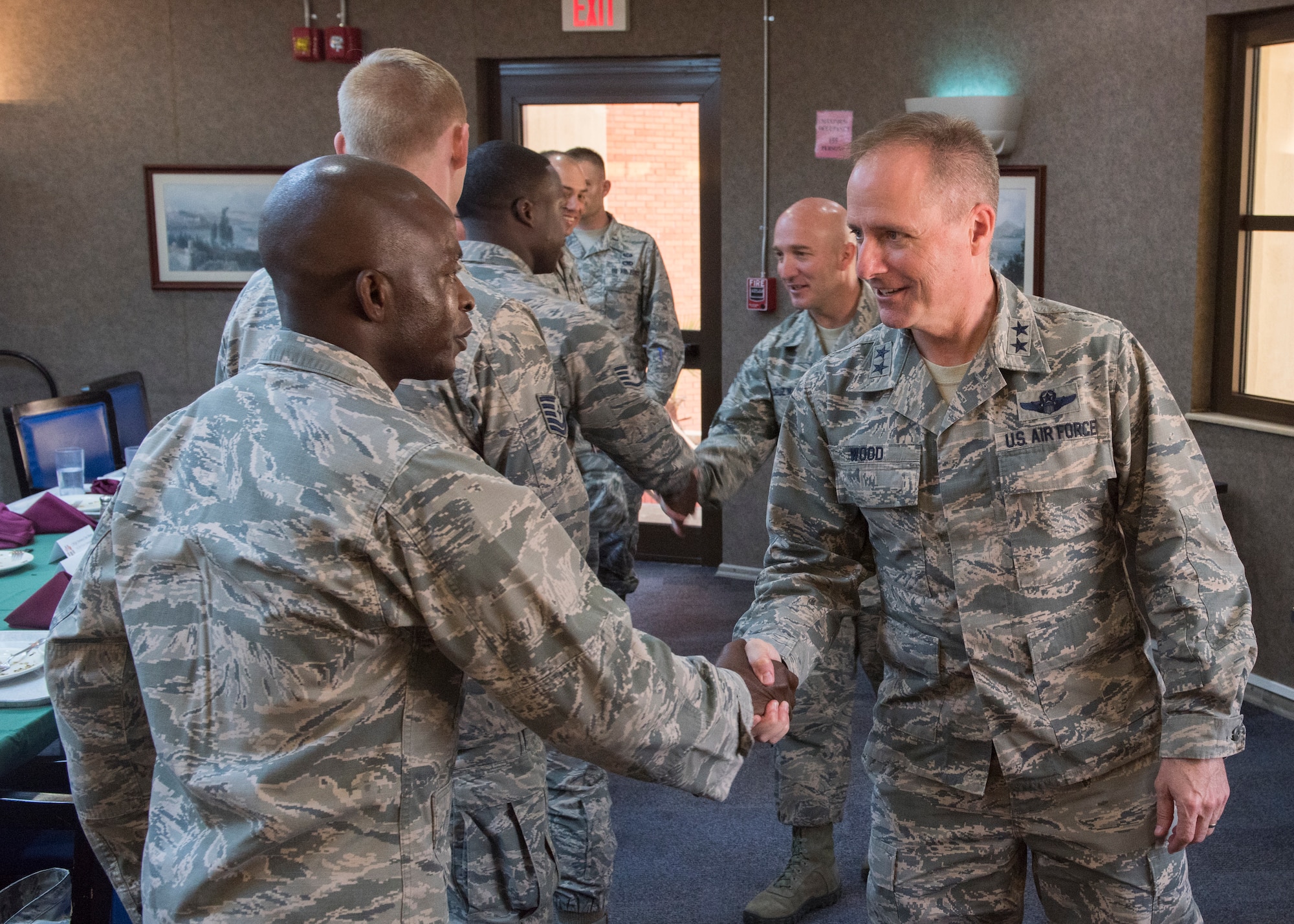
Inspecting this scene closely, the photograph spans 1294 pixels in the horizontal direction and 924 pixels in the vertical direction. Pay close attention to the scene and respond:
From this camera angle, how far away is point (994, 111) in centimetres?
→ 480

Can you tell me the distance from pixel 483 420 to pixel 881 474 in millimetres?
671

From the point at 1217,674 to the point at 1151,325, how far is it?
3.23 m

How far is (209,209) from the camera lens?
19.4ft

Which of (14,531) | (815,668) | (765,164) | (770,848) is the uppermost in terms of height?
(765,164)

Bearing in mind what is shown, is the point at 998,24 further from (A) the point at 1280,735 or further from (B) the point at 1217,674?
(B) the point at 1217,674

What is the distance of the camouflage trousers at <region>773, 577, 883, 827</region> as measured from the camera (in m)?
2.99

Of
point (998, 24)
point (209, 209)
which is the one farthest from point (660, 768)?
point (209, 209)

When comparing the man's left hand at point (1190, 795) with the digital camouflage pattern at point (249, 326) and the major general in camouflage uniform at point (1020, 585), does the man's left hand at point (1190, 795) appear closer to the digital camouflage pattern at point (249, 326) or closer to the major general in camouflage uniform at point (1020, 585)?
the major general in camouflage uniform at point (1020, 585)

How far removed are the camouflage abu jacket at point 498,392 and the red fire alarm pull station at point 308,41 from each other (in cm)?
390

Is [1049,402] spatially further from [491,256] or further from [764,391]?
[764,391]

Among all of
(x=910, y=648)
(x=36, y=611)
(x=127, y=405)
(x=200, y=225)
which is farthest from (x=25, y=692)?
(x=200, y=225)

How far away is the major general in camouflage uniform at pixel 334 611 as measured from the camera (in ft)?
3.79

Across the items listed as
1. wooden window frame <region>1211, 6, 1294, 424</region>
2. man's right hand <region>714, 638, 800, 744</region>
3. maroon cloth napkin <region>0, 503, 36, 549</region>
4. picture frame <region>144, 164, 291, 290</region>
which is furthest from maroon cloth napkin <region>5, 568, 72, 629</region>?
wooden window frame <region>1211, 6, 1294, 424</region>

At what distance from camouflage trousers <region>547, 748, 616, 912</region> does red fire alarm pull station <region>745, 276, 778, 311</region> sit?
3.16m
